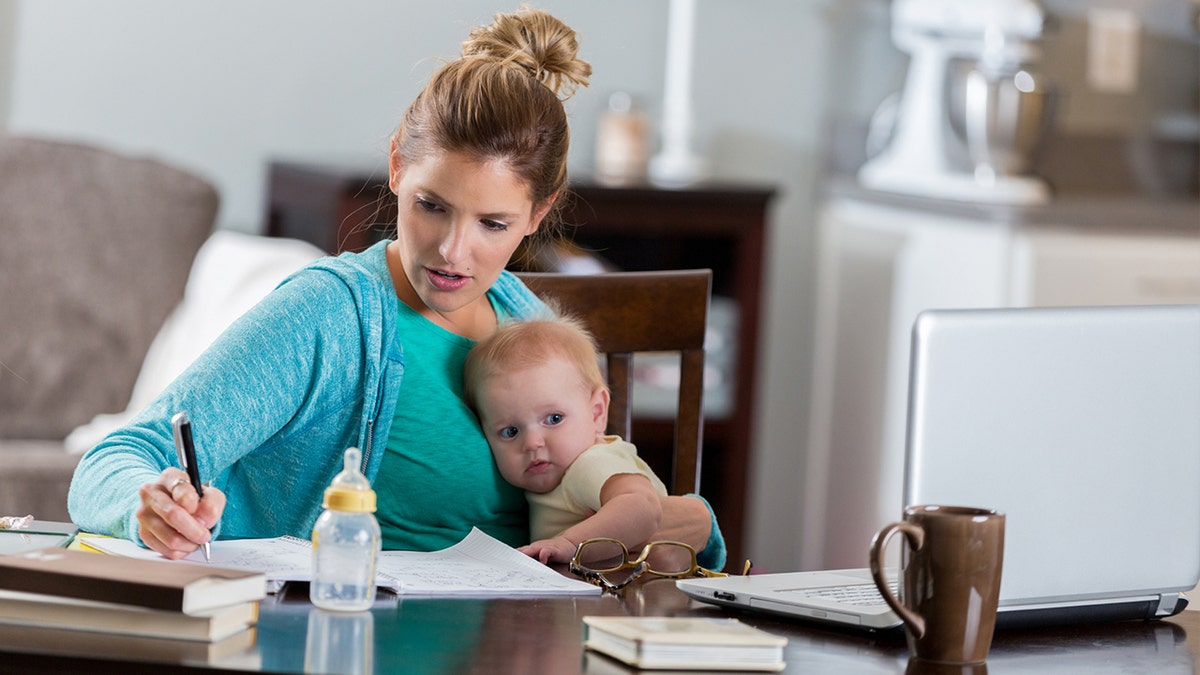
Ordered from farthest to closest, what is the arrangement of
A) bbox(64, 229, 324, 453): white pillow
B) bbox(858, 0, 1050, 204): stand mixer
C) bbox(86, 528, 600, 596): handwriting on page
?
bbox(858, 0, 1050, 204): stand mixer → bbox(64, 229, 324, 453): white pillow → bbox(86, 528, 600, 596): handwriting on page

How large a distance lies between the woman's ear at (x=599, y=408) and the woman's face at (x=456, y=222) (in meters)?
0.16

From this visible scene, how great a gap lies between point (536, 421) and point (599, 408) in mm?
96

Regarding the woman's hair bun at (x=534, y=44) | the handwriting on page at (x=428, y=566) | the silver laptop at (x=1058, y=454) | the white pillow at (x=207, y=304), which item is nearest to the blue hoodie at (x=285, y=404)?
the handwriting on page at (x=428, y=566)

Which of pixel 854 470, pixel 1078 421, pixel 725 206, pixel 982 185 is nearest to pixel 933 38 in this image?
pixel 982 185

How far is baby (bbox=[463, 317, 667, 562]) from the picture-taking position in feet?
4.85

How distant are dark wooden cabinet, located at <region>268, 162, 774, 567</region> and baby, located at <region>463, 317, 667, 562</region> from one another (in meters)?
1.63

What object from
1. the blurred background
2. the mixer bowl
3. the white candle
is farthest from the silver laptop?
the white candle

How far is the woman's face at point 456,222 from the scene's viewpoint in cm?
143

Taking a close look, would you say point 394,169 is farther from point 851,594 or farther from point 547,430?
point 851,594

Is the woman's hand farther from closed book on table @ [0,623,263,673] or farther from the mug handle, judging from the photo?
the mug handle

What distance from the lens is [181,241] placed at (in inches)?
119

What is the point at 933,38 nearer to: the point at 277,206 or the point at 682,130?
the point at 682,130

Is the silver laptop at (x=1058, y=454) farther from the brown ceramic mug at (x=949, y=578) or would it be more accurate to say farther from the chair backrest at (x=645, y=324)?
the chair backrest at (x=645, y=324)

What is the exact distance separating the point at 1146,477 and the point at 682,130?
2517 mm
